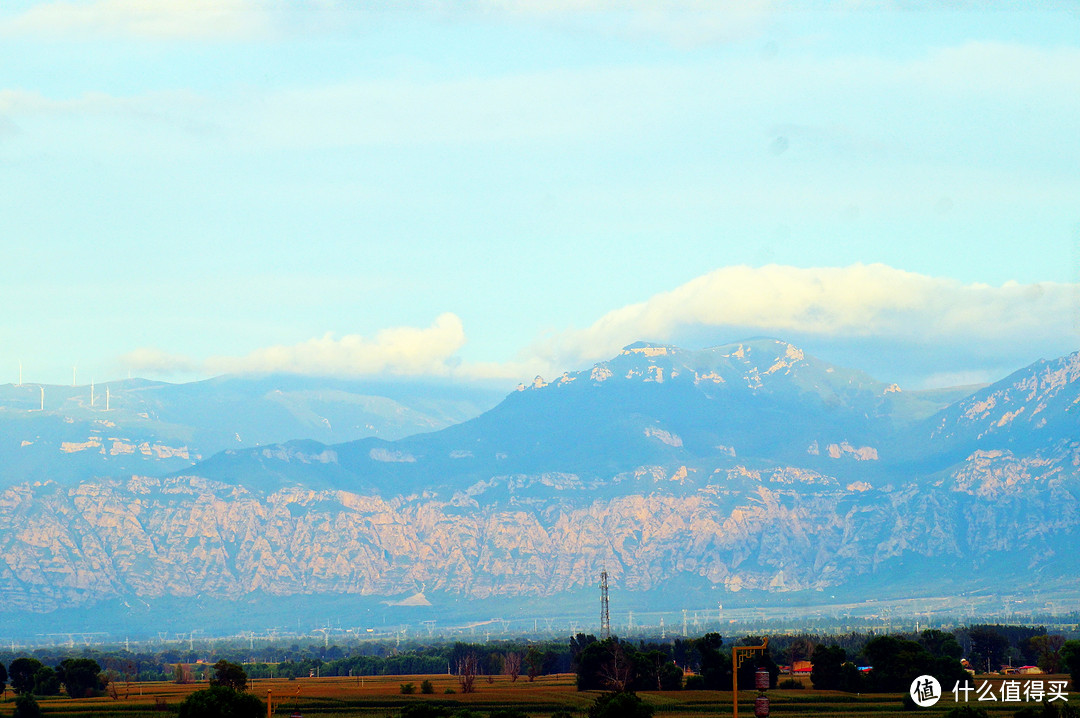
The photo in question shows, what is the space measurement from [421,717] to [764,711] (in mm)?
59778

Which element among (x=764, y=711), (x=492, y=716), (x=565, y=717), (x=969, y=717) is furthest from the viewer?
(x=565, y=717)

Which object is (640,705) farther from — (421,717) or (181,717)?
(181,717)

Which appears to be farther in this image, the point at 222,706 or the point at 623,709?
the point at 222,706

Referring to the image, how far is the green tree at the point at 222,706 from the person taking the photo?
183000 mm

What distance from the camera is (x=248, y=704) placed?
607ft

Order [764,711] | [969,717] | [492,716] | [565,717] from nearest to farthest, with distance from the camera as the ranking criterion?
[764,711], [969,717], [492,716], [565,717]

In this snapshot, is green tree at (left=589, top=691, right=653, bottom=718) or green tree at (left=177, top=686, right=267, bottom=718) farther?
green tree at (left=177, top=686, right=267, bottom=718)

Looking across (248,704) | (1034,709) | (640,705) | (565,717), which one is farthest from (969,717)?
(248,704)

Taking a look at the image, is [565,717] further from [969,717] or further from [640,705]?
[969,717]

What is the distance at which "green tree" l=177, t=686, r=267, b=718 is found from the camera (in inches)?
7205

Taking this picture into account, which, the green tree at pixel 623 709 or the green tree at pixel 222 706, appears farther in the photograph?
the green tree at pixel 222 706

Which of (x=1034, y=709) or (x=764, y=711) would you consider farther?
(x=1034, y=709)

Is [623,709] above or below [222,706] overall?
below

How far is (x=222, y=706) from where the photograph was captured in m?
184
